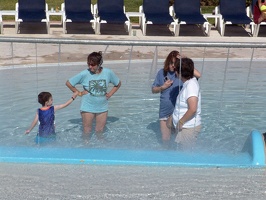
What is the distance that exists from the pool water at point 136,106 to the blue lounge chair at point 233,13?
3109 millimetres

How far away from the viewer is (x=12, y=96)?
9.72 m

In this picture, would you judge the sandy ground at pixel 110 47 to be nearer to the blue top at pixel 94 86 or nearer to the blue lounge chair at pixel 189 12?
the blue lounge chair at pixel 189 12

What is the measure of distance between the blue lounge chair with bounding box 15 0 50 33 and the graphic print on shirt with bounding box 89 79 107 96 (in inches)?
308

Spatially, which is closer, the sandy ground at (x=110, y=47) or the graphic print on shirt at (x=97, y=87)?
the graphic print on shirt at (x=97, y=87)

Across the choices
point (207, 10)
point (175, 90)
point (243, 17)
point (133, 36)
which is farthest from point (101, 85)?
point (207, 10)

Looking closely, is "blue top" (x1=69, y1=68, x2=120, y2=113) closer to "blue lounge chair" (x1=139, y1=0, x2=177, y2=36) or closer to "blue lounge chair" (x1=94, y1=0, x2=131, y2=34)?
"blue lounge chair" (x1=94, y1=0, x2=131, y2=34)

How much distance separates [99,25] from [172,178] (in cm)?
922

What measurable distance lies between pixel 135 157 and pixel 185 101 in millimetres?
800

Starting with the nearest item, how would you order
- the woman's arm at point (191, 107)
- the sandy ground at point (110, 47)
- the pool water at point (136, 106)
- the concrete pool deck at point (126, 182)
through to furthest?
the concrete pool deck at point (126, 182)
the woman's arm at point (191, 107)
the pool water at point (136, 106)
the sandy ground at point (110, 47)

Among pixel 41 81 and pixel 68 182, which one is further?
pixel 41 81

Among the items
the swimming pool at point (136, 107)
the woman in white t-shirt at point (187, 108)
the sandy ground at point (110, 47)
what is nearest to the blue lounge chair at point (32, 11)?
the sandy ground at point (110, 47)

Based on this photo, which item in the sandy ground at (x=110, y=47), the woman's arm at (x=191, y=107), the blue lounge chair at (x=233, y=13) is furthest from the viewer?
the blue lounge chair at (x=233, y=13)

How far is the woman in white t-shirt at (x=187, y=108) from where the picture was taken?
657 cm

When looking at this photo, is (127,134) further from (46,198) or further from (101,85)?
(46,198)
